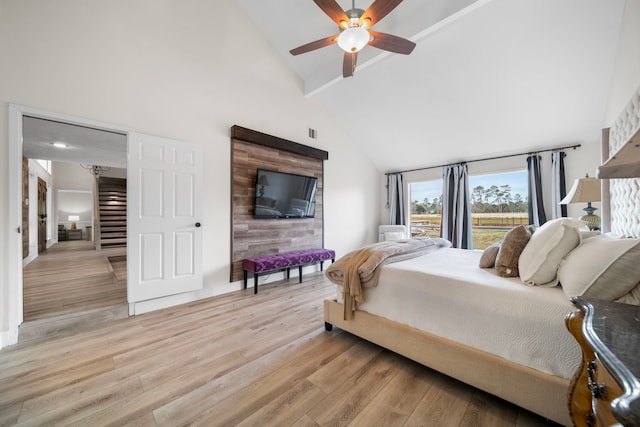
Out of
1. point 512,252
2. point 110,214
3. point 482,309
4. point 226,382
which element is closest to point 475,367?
point 482,309

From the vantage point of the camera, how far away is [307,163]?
4.44 m

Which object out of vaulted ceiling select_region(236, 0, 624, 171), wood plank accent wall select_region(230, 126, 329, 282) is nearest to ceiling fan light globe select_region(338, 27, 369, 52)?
vaulted ceiling select_region(236, 0, 624, 171)

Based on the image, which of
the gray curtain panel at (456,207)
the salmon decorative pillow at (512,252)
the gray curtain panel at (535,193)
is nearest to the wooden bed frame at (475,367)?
the salmon decorative pillow at (512,252)

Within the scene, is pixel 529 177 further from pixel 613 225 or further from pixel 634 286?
pixel 634 286

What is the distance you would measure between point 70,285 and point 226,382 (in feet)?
10.5

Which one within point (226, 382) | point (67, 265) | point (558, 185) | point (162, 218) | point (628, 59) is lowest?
point (226, 382)

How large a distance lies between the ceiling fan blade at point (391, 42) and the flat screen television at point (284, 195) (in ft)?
7.16

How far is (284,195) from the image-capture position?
13.1 feet

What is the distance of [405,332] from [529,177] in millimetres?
4339

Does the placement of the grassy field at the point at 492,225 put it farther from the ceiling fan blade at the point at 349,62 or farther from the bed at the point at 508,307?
the ceiling fan blade at the point at 349,62

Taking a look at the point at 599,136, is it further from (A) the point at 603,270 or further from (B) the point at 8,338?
(B) the point at 8,338

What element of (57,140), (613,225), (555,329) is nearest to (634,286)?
(555,329)

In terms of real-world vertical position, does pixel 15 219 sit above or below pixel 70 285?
above

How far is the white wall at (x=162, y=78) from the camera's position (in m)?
2.14
